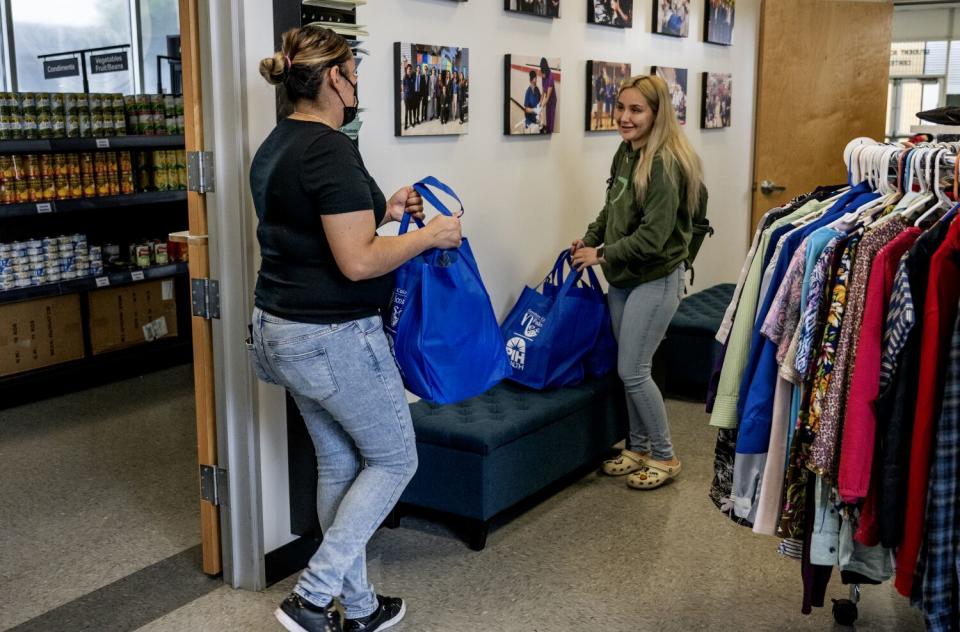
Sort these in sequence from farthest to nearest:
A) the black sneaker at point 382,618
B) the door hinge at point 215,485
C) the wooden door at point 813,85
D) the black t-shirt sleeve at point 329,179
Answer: the wooden door at point 813,85, the door hinge at point 215,485, the black sneaker at point 382,618, the black t-shirt sleeve at point 329,179

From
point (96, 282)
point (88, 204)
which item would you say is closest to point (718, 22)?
point (88, 204)

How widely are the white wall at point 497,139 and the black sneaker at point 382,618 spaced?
1.48 ft

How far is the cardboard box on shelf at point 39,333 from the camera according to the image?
4863mm

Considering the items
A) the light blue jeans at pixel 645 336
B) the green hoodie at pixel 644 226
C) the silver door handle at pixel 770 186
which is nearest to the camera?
the green hoodie at pixel 644 226

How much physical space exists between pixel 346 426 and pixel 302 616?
0.48 meters

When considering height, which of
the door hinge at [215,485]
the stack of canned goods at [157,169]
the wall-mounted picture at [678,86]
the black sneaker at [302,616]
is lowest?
the black sneaker at [302,616]

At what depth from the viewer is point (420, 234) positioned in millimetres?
2375

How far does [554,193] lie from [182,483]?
6.30 ft

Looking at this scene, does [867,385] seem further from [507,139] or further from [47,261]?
[47,261]

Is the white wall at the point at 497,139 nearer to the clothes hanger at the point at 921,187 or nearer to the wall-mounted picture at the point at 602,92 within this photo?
the wall-mounted picture at the point at 602,92

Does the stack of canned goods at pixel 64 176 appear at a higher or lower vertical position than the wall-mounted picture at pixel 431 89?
lower

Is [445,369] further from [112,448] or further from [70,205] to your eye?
[70,205]

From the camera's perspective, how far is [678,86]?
5.09m

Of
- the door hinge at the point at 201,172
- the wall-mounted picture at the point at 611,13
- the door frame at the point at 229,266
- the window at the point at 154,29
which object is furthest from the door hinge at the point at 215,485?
the window at the point at 154,29
